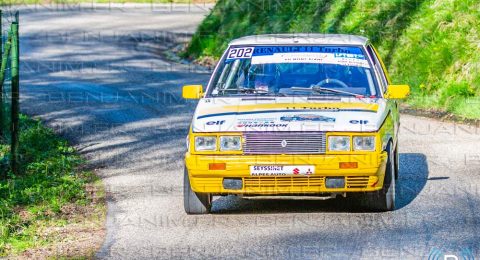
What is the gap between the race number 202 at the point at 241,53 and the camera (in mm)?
10789

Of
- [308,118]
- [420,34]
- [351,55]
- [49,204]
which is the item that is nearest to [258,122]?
[308,118]

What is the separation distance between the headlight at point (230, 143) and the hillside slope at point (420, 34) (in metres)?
7.94

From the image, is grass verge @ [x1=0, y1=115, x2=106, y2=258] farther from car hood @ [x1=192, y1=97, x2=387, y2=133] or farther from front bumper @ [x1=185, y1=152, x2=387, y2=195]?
car hood @ [x1=192, y1=97, x2=387, y2=133]

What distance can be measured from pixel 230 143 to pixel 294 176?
62 cm

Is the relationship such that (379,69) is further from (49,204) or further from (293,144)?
(49,204)

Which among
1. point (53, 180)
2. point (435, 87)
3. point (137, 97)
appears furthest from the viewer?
point (137, 97)

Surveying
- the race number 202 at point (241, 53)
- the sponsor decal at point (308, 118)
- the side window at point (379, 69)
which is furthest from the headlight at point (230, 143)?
the side window at point (379, 69)

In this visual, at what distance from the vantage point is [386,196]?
9695mm

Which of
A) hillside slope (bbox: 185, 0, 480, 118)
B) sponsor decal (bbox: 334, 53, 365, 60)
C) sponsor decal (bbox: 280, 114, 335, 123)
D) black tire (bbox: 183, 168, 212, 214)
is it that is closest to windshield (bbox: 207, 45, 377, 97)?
sponsor decal (bbox: 334, 53, 365, 60)

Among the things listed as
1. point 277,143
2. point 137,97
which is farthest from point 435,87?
point 277,143

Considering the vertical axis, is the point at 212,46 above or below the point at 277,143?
below

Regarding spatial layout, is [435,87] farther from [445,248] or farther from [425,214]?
[445,248]

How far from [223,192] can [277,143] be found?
2.14ft

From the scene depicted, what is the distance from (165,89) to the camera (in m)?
21.3
